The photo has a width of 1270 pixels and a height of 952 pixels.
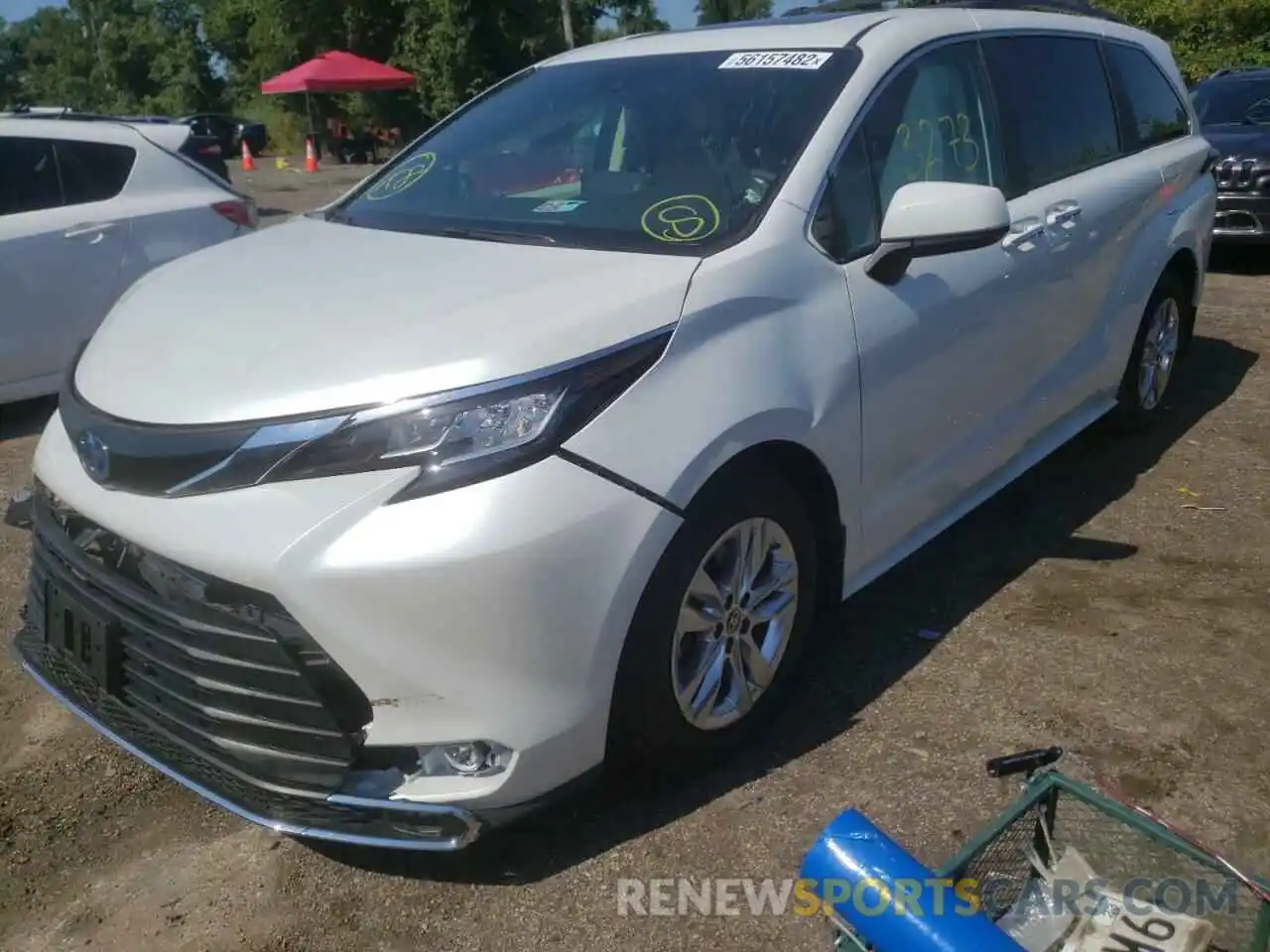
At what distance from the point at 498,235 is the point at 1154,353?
3245 mm

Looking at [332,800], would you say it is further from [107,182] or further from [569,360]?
[107,182]

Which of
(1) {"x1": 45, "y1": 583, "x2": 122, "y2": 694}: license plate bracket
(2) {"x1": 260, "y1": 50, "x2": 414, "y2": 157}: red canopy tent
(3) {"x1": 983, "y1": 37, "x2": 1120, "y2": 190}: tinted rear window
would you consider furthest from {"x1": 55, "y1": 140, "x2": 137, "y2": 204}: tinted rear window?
(2) {"x1": 260, "y1": 50, "x2": 414, "y2": 157}: red canopy tent

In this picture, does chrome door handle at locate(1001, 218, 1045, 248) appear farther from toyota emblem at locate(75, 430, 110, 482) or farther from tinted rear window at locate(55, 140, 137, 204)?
tinted rear window at locate(55, 140, 137, 204)

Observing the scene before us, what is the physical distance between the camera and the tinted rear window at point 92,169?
600cm

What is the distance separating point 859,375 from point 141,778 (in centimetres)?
205

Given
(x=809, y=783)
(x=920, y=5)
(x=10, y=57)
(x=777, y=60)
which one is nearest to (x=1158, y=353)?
(x=920, y=5)

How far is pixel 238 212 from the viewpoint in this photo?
258 inches

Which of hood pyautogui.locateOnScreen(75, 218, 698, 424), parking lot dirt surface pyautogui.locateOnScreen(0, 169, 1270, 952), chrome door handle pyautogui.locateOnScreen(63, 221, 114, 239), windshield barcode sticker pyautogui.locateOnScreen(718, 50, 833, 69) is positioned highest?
windshield barcode sticker pyautogui.locateOnScreen(718, 50, 833, 69)

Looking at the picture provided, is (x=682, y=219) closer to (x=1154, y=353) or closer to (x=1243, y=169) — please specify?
(x=1154, y=353)

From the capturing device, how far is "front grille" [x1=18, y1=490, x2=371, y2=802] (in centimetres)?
237

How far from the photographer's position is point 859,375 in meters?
3.09

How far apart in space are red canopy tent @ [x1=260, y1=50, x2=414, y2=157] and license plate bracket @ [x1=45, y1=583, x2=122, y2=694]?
87.6 feet

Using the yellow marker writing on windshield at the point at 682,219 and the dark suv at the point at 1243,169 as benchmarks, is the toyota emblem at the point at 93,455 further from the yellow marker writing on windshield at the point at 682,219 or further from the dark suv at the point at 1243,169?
the dark suv at the point at 1243,169

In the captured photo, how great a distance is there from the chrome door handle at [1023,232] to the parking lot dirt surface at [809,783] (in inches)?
42.6
